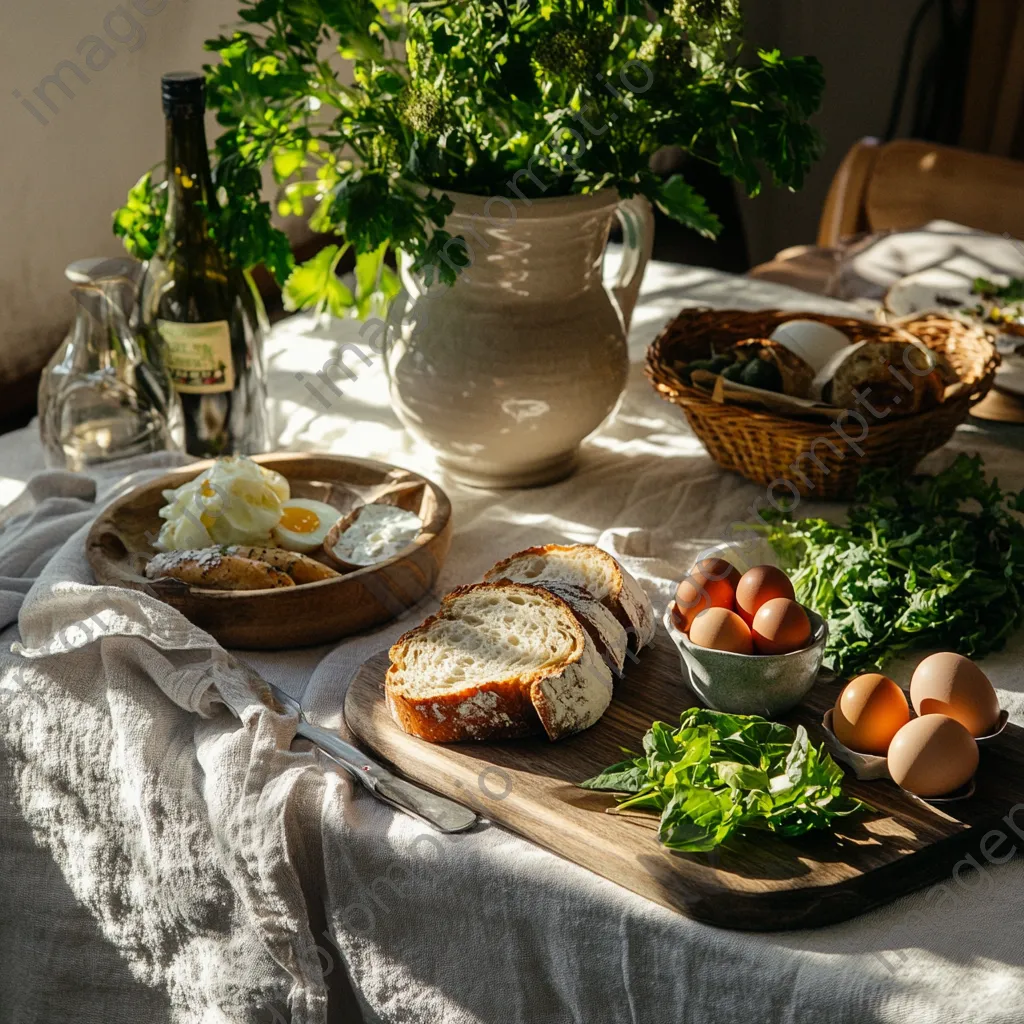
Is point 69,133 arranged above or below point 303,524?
above

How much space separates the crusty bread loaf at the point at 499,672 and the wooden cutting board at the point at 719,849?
0.06ft

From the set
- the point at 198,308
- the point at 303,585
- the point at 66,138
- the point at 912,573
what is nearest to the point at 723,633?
the point at 912,573

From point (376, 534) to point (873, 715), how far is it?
1.66 ft

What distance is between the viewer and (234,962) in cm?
93

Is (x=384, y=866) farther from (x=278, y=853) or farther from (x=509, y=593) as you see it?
(x=509, y=593)

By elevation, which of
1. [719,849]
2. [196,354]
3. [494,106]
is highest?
[494,106]

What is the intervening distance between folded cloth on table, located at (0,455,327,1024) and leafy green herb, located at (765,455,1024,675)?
1.58 feet

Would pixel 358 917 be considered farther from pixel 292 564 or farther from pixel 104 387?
pixel 104 387

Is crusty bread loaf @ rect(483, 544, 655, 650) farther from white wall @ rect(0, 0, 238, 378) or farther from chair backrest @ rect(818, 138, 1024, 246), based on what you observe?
chair backrest @ rect(818, 138, 1024, 246)

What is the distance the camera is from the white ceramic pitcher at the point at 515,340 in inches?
48.0

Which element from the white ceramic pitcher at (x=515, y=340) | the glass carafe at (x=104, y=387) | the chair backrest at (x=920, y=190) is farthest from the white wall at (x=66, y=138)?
the chair backrest at (x=920, y=190)

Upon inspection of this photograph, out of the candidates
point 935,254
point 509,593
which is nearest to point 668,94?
point 509,593

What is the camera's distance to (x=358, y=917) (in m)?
0.88

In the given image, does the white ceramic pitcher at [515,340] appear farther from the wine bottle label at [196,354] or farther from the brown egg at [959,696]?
the brown egg at [959,696]
